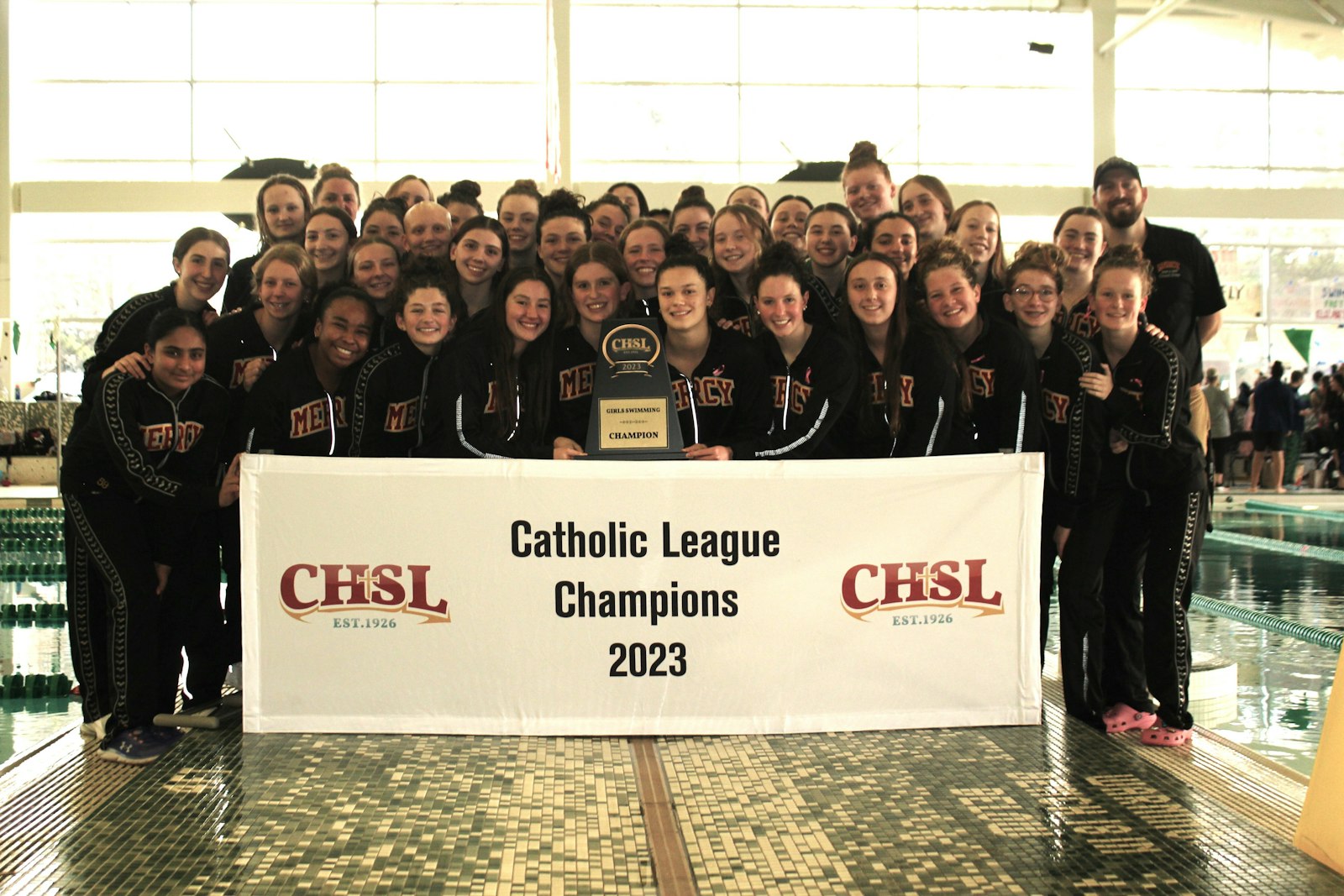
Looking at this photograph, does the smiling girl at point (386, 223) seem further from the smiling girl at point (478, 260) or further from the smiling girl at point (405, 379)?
Answer: the smiling girl at point (405, 379)

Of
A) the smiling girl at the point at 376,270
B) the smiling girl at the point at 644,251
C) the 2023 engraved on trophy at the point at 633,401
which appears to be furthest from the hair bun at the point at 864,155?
the smiling girl at the point at 376,270

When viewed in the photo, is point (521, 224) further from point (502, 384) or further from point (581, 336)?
point (502, 384)

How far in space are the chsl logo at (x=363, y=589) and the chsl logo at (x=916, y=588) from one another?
4.46ft

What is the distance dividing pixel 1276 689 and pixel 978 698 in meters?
2.17

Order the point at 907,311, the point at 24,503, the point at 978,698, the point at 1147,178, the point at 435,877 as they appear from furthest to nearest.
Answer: the point at 1147,178 < the point at 24,503 < the point at 907,311 < the point at 978,698 < the point at 435,877

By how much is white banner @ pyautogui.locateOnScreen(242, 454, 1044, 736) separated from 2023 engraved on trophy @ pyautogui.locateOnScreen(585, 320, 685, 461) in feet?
0.38

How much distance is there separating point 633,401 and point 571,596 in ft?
2.30

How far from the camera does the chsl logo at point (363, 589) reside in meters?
4.00

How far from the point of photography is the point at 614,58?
19.5 meters

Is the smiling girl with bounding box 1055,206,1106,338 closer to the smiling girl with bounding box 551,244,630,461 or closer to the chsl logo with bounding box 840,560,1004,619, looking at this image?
the chsl logo with bounding box 840,560,1004,619

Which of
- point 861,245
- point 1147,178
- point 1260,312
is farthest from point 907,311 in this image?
point 1260,312

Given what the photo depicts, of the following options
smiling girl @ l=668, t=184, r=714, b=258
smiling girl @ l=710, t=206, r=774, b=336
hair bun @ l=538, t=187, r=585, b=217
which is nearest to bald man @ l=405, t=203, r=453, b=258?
hair bun @ l=538, t=187, r=585, b=217

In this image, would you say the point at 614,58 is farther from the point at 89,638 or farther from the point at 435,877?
the point at 435,877

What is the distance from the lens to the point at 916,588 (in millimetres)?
4062
